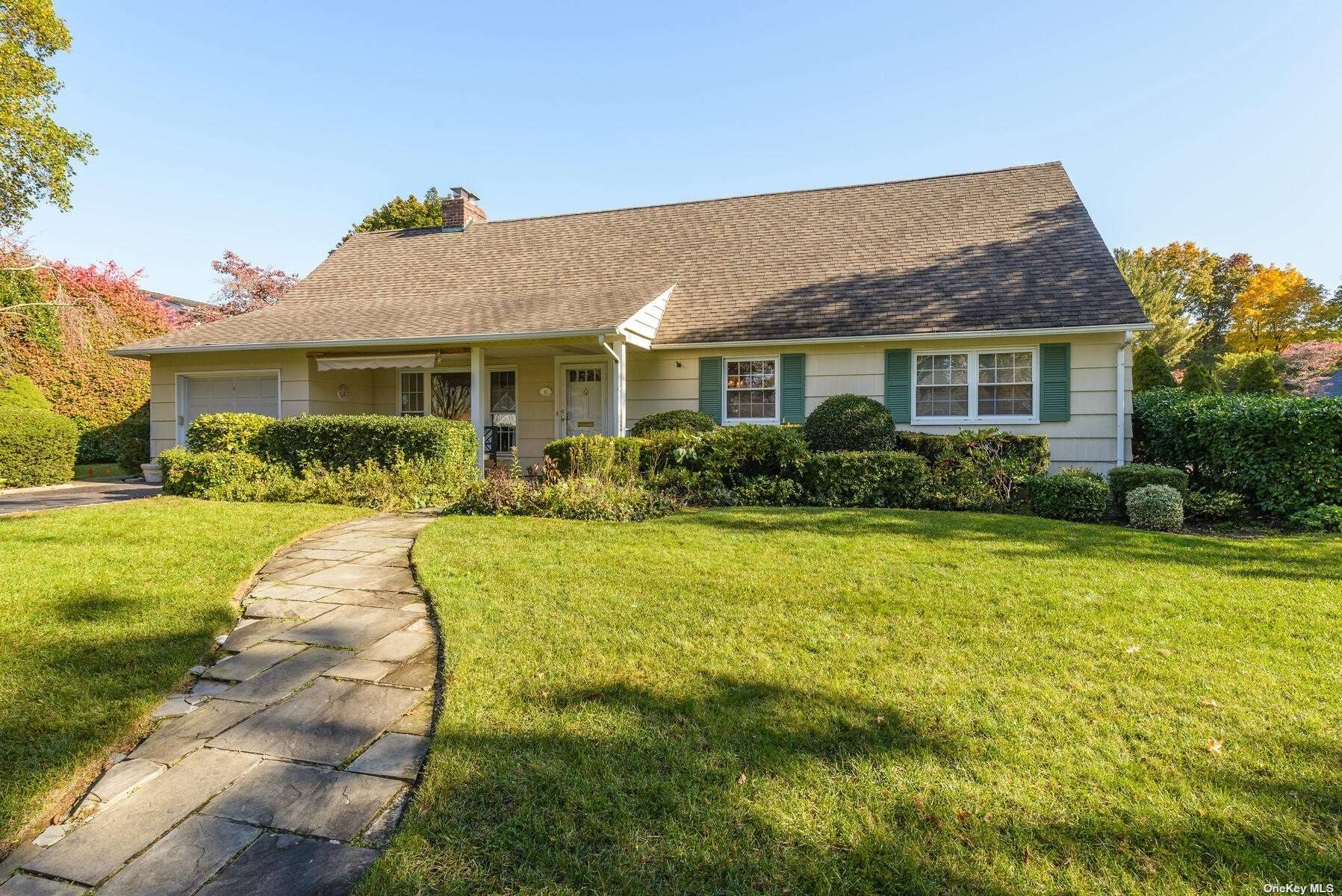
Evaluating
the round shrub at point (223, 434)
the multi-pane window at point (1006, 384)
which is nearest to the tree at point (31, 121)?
the round shrub at point (223, 434)

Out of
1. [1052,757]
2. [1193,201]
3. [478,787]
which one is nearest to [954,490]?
[1052,757]

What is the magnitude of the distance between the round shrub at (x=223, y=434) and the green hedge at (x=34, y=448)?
15.2 feet

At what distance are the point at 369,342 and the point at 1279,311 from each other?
135 ft

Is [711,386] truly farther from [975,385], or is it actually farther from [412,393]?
[412,393]

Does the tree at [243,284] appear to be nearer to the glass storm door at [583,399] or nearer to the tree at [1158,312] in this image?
the glass storm door at [583,399]

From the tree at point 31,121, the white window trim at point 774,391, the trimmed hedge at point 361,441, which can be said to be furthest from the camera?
the tree at point 31,121

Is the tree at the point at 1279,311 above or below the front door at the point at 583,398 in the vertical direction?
above

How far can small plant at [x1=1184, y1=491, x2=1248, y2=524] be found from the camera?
784cm

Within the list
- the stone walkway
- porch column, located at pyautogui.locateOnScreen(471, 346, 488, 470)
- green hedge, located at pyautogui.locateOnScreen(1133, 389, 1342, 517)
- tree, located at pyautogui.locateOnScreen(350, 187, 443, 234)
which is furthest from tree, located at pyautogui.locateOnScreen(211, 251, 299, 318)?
green hedge, located at pyautogui.locateOnScreen(1133, 389, 1342, 517)

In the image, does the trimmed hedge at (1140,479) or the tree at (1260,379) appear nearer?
the trimmed hedge at (1140,479)

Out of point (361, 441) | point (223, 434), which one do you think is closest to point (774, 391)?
point (361, 441)

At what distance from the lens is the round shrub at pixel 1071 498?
7.71m

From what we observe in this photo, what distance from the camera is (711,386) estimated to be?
1183cm

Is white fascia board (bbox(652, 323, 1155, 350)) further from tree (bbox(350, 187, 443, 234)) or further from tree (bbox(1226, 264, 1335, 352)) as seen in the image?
tree (bbox(1226, 264, 1335, 352))
